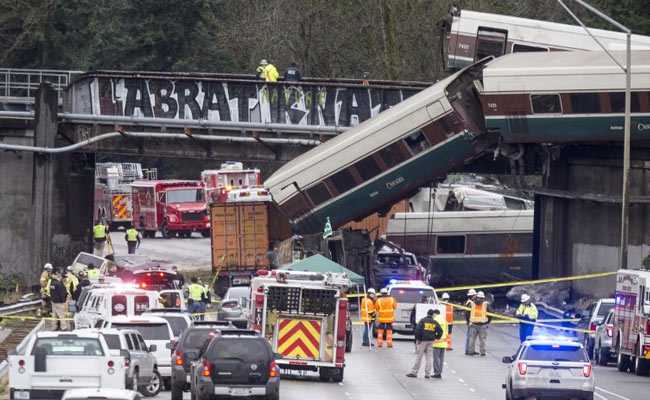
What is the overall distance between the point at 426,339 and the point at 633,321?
518 cm

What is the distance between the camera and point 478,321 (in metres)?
42.0

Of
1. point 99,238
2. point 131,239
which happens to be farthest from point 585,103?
point 131,239

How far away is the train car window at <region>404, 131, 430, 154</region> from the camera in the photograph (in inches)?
1955

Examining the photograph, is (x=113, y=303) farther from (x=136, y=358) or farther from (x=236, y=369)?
(x=236, y=369)

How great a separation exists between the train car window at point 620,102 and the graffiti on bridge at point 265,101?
24.1 feet

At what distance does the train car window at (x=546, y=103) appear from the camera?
48938mm

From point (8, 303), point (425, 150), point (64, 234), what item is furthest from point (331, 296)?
point (64, 234)

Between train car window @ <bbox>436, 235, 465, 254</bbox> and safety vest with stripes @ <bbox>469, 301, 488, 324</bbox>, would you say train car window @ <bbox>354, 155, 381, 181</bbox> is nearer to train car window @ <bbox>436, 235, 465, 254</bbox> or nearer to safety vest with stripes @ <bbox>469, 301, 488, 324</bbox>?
safety vest with stripes @ <bbox>469, 301, 488, 324</bbox>

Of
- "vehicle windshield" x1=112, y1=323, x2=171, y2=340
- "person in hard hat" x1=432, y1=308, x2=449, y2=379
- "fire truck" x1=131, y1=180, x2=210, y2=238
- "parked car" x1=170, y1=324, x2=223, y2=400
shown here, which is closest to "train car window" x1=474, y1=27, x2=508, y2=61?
"person in hard hat" x1=432, y1=308, x2=449, y2=379

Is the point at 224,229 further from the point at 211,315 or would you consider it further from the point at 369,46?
the point at 369,46

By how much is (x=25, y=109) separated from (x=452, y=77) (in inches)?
709

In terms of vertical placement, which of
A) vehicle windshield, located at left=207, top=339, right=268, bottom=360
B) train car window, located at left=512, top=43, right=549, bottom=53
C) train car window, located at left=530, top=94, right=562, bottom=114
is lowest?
vehicle windshield, located at left=207, top=339, right=268, bottom=360

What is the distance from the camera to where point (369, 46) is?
7212cm

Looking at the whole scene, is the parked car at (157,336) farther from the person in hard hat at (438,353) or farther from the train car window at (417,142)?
the train car window at (417,142)
